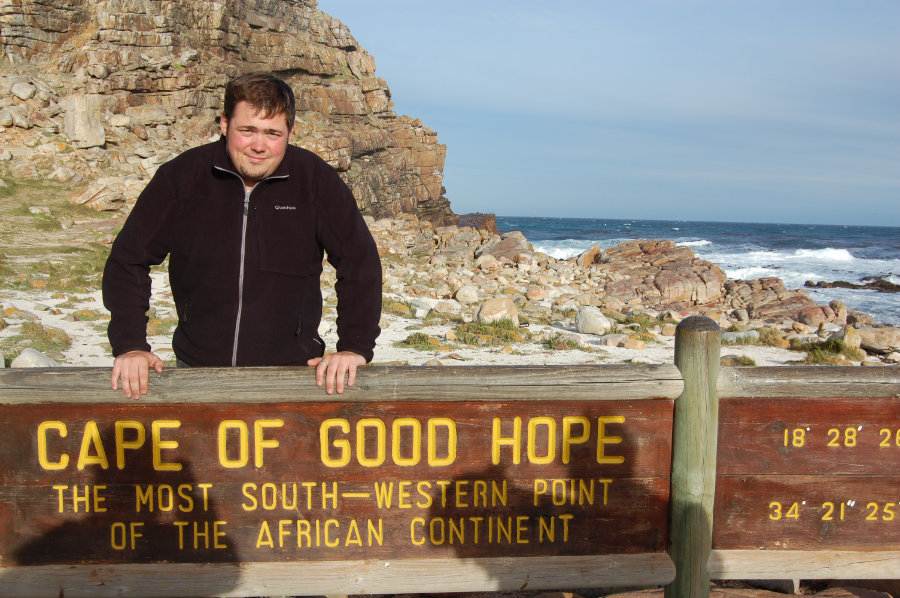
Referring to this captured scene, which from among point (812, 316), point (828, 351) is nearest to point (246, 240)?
point (828, 351)

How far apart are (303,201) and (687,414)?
64.8 inches

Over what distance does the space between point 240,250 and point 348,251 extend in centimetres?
42

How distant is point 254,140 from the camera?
2.63m

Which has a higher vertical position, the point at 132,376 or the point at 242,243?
the point at 242,243

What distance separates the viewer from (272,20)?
49250 millimetres

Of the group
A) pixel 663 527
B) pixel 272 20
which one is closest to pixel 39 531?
pixel 663 527

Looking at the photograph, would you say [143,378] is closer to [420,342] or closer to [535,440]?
[535,440]

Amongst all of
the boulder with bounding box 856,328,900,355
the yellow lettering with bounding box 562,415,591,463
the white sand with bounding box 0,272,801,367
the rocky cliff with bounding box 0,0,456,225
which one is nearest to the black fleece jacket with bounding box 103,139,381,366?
the yellow lettering with bounding box 562,415,591,463

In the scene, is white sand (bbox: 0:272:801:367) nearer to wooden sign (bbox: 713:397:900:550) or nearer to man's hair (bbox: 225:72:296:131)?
man's hair (bbox: 225:72:296:131)

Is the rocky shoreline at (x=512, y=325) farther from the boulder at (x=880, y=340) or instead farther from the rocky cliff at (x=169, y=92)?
the rocky cliff at (x=169, y=92)

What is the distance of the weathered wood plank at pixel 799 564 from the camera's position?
247 cm

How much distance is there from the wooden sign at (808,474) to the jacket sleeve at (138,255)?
2164 millimetres

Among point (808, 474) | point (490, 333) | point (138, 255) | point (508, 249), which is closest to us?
point (808, 474)

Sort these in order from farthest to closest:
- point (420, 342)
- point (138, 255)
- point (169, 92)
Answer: point (169, 92)
point (420, 342)
point (138, 255)
